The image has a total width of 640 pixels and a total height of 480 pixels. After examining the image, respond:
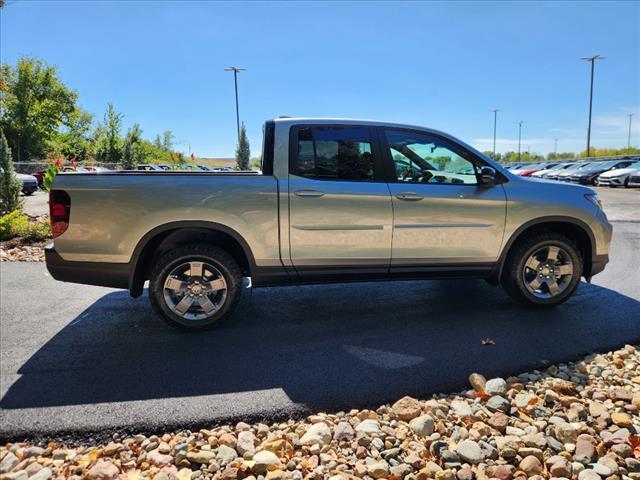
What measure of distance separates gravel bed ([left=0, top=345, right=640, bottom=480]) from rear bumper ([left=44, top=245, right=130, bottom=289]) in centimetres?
166

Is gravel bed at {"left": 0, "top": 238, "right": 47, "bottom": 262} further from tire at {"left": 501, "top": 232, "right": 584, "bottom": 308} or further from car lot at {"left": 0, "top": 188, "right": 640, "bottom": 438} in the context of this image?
tire at {"left": 501, "top": 232, "right": 584, "bottom": 308}

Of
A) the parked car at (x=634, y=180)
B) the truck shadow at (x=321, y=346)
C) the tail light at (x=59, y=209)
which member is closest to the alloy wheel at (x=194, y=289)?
the truck shadow at (x=321, y=346)

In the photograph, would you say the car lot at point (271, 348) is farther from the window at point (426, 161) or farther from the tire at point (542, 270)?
the window at point (426, 161)

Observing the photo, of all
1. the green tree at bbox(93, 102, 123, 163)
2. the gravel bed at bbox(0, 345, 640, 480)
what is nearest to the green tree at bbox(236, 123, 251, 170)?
the green tree at bbox(93, 102, 123, 163)

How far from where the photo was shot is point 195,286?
4184mm

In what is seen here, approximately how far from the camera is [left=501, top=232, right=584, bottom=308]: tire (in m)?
4.72

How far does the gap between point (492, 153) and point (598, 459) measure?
80090mm

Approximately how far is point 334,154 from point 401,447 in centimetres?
265

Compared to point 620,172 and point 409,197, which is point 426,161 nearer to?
point 409,197

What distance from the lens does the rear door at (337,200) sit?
13.6 ft

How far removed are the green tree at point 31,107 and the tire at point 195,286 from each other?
45755mm

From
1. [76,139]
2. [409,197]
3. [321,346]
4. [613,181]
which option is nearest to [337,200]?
[409,197]

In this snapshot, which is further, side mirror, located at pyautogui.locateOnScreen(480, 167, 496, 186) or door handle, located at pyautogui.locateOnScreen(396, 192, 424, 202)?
side mirror, located at pyautogui.locateOnScreen(480, 167, 496, 186)

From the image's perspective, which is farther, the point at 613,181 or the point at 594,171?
the point at 594,171
